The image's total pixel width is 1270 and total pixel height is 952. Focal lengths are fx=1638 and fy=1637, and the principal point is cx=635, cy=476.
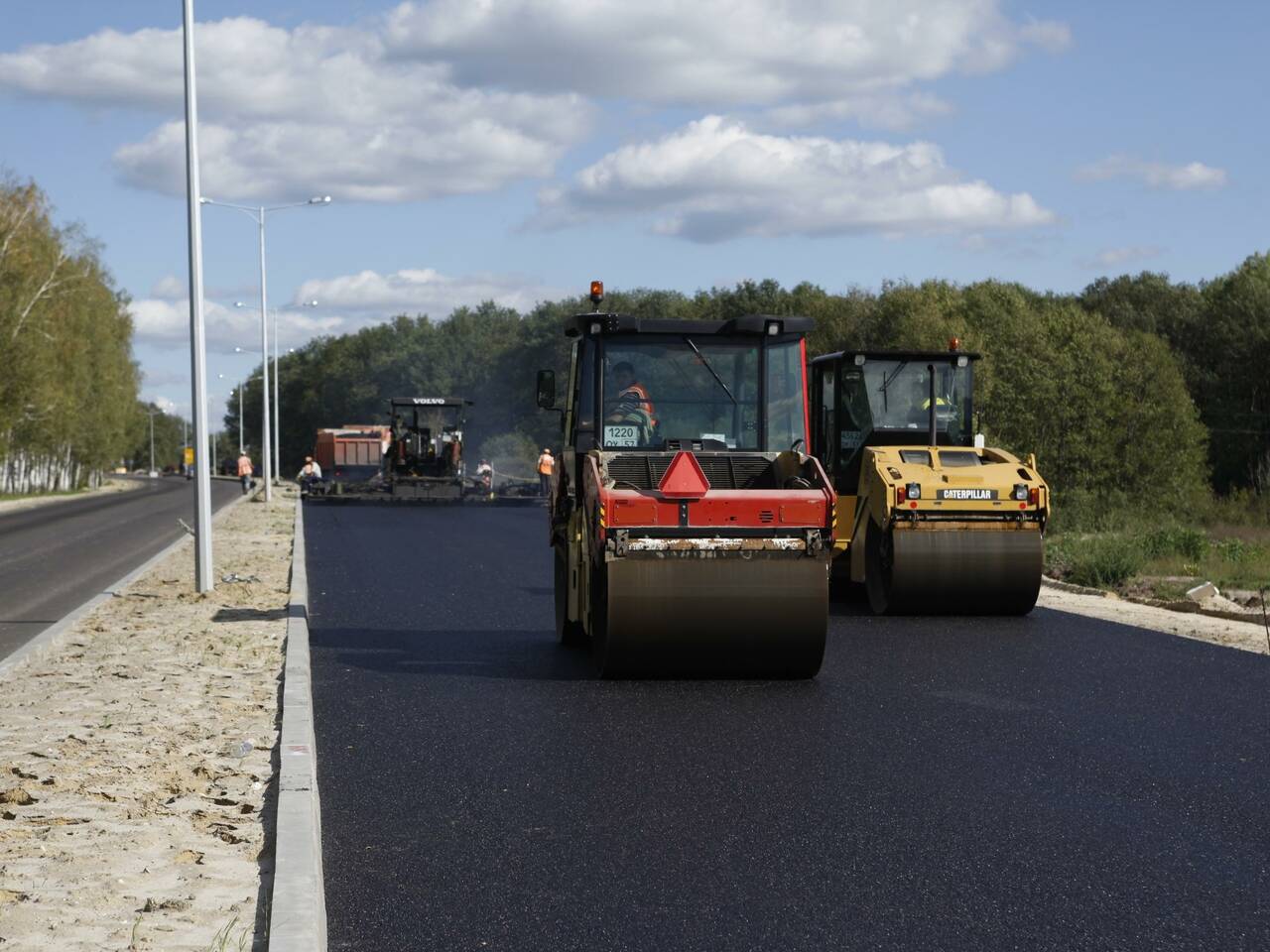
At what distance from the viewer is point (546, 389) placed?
40.8 feet

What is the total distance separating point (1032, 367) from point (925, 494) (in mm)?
22183

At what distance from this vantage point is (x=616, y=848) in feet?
21.8

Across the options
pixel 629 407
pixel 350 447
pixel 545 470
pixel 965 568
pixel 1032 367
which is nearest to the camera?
pixel 629 407

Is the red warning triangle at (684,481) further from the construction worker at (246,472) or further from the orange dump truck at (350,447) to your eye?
the construction worker at (246,472)

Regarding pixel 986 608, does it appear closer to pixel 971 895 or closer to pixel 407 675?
pixel 407 675

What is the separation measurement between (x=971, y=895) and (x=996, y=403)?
1227 inches

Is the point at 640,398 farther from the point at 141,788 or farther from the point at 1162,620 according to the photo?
the point at 1162,620

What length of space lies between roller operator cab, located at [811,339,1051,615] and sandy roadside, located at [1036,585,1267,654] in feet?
4.05

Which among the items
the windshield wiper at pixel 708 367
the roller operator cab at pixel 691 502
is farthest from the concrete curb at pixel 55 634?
the windshield wiper at pixel 708 367

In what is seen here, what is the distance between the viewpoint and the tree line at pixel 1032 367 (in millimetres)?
36438

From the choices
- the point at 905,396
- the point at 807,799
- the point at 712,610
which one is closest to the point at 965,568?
Result: the point at 905,396

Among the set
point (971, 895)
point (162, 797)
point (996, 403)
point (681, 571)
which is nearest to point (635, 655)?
point (681, 571)

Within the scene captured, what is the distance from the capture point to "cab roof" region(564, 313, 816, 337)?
488 inches

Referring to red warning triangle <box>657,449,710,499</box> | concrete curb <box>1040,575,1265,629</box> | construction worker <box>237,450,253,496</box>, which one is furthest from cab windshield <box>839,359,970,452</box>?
construction worker <box>237,450,253,496</box>
